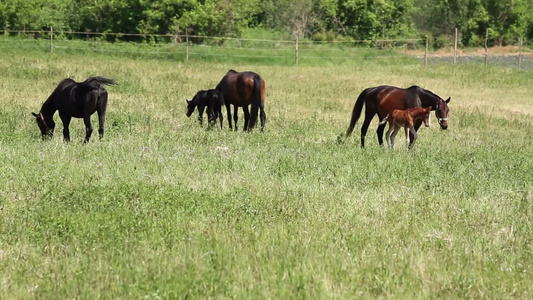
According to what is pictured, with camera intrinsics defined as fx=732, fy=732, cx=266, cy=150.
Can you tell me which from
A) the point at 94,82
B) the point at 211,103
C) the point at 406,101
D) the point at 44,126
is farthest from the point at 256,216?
the point at 211,103

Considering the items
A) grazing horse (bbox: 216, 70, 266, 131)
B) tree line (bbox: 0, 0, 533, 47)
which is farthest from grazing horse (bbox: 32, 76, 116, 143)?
tree line (bbox: 0, 0, 533, 47)

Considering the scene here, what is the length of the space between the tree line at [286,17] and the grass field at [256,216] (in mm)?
30981

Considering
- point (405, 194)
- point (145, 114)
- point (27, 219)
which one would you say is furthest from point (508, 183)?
point (145, 114)

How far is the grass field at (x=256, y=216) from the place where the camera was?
5.74 m

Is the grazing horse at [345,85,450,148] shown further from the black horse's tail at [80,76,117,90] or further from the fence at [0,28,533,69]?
the fence at [0,28,533,69]

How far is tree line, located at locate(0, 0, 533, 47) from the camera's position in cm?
4578

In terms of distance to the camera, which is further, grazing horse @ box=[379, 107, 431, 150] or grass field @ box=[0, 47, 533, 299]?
grazing horse @ box=[379, 107, 431, 150]

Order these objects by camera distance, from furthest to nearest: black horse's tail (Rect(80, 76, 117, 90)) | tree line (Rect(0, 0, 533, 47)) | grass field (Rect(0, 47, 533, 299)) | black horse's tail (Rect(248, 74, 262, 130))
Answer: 1. tree line (Rect(0, 0, 533, 47))
2. black horse's tail (Rect(248, 74, 262, 130))
3. black horse's tail (Rect(80, 76, 117, 90))
4. grass field (Rect(0, 47, 533, 299))

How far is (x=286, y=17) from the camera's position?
2201 inches

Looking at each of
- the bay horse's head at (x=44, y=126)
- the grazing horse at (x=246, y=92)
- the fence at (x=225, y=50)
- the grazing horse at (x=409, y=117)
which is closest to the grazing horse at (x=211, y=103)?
the grazing horse at (x=246, y=92)

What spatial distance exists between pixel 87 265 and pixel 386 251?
2.61m

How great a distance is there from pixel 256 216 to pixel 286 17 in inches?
1944

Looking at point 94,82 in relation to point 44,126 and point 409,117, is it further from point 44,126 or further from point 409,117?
point 409,117

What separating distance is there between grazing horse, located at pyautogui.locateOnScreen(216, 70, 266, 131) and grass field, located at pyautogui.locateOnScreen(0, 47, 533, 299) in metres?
0.83
